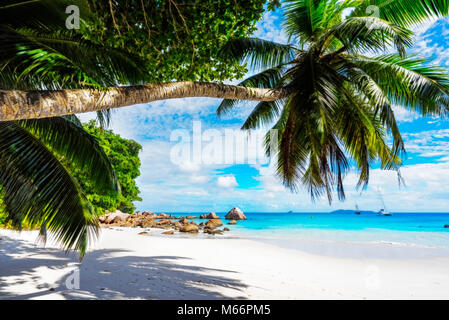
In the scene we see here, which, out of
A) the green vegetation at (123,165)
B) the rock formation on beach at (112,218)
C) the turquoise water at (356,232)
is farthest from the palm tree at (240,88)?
the rock formation on beach at (112,218)

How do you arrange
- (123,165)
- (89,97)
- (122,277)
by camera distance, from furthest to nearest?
(123,165), (122,277), (89,97)

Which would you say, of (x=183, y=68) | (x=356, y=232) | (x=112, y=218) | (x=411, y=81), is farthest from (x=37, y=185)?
(x=356, y=232)

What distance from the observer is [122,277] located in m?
5.60

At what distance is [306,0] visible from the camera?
210 inches

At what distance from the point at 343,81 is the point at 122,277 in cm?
624

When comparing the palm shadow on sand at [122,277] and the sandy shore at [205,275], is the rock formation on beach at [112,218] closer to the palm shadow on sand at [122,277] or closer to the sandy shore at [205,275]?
the sandy shore at [205,275]

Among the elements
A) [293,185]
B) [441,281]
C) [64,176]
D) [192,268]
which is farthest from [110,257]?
[441,281]

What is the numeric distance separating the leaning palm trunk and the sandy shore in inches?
131

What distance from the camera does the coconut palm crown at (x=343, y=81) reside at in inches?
175

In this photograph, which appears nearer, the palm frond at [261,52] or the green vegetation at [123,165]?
the palm frond at [261,52]

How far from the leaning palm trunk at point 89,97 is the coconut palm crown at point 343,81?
118 cm

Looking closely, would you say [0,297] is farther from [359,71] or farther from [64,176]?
[359,71]

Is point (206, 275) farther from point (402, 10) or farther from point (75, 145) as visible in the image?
point (402, 10)

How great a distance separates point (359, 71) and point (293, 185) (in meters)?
2.92
